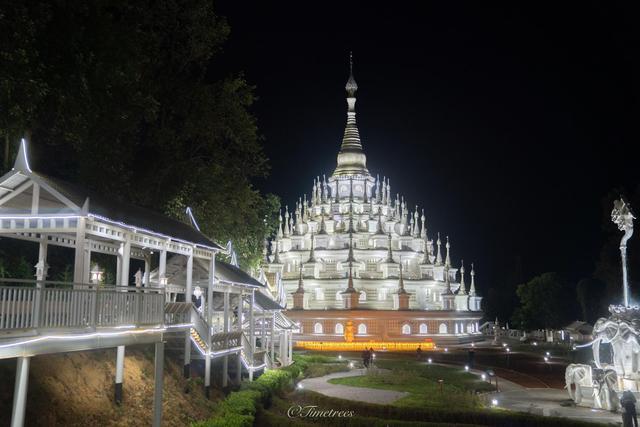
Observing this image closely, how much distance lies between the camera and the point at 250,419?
17.4 metres

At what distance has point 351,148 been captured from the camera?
7338 cm

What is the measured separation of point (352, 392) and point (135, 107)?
14378mm

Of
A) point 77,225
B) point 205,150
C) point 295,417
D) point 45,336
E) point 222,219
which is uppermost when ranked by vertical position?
point 205,150

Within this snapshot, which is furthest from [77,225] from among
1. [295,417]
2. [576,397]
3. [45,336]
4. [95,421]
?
[576,397]

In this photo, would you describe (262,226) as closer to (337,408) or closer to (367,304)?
(337,408)

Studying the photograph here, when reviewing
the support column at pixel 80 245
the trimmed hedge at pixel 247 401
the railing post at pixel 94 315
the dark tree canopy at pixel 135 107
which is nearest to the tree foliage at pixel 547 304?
the dark tree canopy at pixel 135 107

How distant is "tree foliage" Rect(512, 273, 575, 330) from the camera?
72.6m

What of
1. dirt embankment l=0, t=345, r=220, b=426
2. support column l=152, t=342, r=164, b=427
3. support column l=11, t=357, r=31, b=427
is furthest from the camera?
support column l=152, t=342, r=164, b=427

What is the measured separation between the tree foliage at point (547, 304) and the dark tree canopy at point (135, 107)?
48532 millimetres

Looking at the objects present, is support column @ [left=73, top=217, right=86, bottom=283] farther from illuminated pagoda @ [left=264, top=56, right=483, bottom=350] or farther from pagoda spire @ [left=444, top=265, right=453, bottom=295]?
pagoda spire @ [left=444, top=265, right=453, bottom=295]

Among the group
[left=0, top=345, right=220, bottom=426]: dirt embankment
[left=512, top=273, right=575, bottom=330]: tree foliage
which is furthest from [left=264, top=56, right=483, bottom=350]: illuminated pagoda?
[left=0, top=345, right=220, bottom=426]: dirt embankment

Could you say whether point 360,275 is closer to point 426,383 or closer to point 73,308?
point 426,383

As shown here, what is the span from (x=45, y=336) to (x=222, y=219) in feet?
61.7

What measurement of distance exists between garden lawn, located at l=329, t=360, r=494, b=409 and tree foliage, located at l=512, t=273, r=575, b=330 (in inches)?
1596
